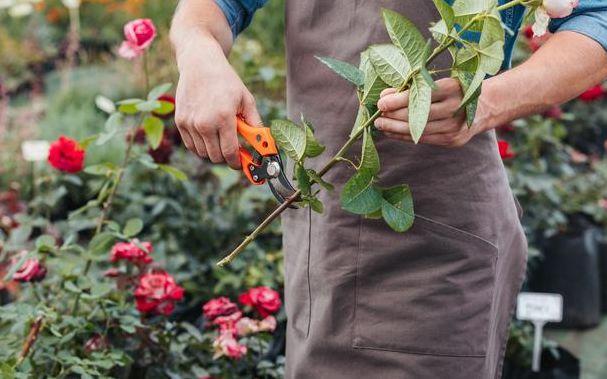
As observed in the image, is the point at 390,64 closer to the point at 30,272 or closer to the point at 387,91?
the point at 387,91

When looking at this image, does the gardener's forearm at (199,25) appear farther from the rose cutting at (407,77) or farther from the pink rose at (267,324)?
the pink rose at (267,324)

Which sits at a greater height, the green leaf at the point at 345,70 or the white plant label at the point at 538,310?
the green leaf at the point at 345,70

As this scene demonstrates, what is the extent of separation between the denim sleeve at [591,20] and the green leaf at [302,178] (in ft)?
1.48

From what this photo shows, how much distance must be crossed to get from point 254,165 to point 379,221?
0.24 metres

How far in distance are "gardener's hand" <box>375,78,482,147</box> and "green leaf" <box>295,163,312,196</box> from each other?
130 millimetres

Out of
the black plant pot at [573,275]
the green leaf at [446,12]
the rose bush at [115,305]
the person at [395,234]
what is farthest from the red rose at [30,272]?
the black plant pot at [573,275]

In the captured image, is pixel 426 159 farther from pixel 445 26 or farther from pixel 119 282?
pixel 119 282

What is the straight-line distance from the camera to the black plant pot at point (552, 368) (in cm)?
237

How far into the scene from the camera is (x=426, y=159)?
130 cm

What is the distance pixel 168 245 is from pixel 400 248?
4.97ft

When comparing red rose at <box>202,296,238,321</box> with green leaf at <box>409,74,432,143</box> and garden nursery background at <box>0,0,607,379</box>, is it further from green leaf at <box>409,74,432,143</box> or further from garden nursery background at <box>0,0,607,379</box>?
green leaf at <box>409,74,432,143</box>

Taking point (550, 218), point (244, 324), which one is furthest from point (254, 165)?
point (550, 218)

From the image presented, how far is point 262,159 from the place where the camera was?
121 centimetres

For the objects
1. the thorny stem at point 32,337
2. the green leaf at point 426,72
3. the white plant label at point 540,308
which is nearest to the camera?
the green leaf at point 426,72
